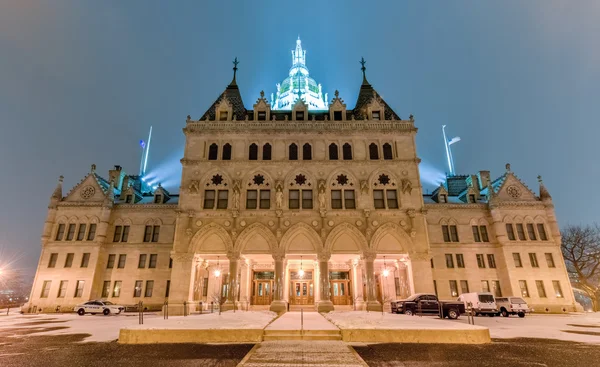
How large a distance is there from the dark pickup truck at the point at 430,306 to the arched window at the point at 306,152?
51.8 feet

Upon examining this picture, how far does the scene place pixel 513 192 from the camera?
35594mm

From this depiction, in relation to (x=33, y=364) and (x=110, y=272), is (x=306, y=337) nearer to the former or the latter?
(x=33, y=364)

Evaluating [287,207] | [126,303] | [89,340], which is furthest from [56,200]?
[89,340]

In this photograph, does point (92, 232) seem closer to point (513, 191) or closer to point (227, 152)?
point (227, 152)

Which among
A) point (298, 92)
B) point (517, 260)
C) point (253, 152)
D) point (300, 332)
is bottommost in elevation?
point (300, 332)

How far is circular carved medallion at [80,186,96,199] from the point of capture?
36.2 metres

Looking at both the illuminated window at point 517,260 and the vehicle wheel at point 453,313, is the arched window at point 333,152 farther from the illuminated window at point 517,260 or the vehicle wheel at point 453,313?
the illuminated window at point 517,260

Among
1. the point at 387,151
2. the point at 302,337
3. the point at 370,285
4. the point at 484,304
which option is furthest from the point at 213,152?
the point at 484,304

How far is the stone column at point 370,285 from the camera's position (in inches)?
1006

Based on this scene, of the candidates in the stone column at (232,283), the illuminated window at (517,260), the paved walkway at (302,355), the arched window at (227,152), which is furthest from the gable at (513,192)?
the paved walkway at (302,355)

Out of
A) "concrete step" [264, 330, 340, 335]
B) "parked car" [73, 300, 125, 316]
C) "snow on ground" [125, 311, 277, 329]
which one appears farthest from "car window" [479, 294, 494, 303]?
"parked car" [73, 300, 125, 316]

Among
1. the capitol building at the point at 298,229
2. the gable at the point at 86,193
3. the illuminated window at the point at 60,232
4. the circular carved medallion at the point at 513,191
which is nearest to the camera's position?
the capitol building at the point at 298,229

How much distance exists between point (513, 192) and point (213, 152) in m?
35.2

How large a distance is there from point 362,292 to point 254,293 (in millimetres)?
11071
